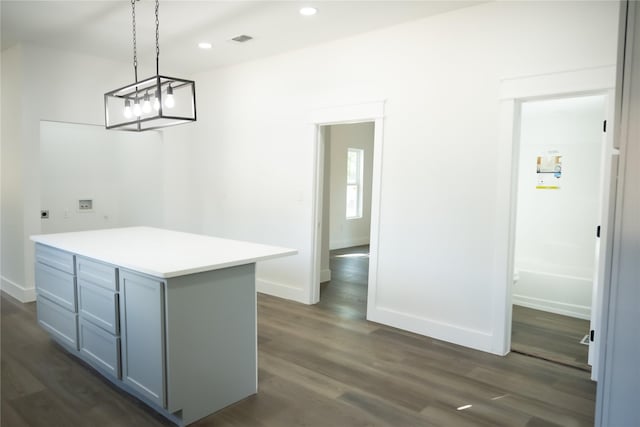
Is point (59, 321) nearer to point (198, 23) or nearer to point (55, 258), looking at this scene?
point (55, 258)

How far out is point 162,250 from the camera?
2.87m

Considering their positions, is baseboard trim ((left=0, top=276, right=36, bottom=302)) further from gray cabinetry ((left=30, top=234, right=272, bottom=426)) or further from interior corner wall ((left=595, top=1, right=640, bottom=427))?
interior corner wall ((left=595, top=1, right=640, bottom=427))

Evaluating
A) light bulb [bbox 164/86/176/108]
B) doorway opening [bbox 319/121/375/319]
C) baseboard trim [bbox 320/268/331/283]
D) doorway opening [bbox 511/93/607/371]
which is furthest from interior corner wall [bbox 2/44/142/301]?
doorway opening [bbox 511/93/607/371]

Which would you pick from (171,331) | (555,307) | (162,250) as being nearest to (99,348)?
(162,250)

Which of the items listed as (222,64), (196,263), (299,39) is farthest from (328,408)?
(222,64)

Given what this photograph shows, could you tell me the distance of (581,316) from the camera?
4.39 m

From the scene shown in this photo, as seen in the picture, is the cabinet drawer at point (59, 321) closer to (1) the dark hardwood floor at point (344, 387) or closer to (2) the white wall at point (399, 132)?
(1) the dark hardwood floor at point (344, 387)

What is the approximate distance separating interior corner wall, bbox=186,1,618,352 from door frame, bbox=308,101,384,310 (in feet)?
0.19

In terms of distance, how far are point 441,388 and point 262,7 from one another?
10.5ft

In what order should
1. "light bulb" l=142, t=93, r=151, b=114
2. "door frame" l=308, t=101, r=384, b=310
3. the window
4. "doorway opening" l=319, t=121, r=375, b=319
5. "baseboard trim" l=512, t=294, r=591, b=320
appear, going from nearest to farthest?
"light bulb" l=142, t=93, r=151, b=114 < "door frame" l=308, t=101, r=384, b=310 < "baseboard trim" l=512, t=294, r=591, b=320 < "doorway opening" l=319, t=121, r=375, b=319 < the window

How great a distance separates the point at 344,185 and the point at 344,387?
21.1 ft

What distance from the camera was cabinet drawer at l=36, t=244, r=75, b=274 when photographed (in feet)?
10.1

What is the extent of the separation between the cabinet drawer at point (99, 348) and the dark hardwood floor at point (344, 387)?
147 millimetres

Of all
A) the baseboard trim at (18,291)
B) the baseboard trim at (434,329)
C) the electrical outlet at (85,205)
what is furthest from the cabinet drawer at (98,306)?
the electrical outlet at (85,205)
